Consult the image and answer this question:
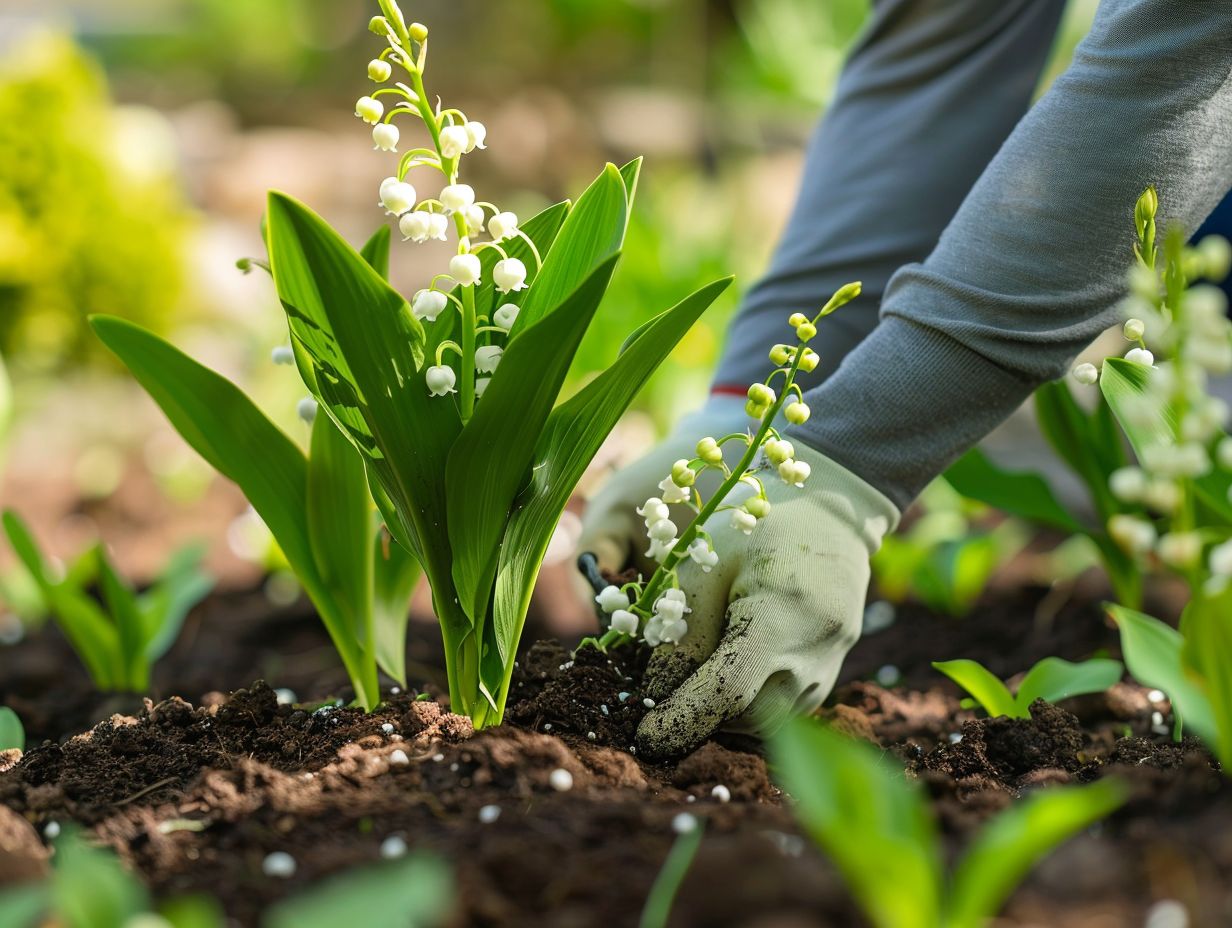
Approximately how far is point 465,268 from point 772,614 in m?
0.52

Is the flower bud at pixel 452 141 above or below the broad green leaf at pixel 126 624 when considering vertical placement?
above

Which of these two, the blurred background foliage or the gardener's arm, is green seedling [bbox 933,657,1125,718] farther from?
the blurred background foliage

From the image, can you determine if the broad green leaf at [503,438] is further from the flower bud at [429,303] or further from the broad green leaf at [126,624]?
the broad green leaf at [126,624]

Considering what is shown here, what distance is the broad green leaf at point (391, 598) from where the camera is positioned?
1.48 metres

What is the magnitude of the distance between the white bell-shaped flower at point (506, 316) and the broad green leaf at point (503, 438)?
0.40ft

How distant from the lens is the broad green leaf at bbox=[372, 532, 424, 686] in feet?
4.87

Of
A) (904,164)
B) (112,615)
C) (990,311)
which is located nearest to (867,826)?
(990,311)

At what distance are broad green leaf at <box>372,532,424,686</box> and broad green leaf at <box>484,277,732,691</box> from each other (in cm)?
28

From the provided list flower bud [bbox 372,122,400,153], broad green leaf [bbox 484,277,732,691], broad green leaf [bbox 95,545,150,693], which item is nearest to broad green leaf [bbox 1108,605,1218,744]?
broad green leaf [bbox 484,277,732,691]

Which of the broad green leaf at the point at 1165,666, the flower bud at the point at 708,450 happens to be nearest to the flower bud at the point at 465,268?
the flower bud at the point at 708,450

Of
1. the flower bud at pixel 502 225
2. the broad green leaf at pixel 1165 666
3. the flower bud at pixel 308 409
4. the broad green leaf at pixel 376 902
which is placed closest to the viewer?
the broad green leaf at pixel 376 902

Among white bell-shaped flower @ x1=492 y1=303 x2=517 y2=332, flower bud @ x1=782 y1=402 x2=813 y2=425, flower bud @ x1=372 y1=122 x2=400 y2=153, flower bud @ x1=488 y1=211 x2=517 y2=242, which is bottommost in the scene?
flower bud @ x1=782 y1=402 x2=813 y2=425

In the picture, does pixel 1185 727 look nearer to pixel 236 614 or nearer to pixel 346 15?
pixel 236 614

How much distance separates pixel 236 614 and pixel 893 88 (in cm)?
157
